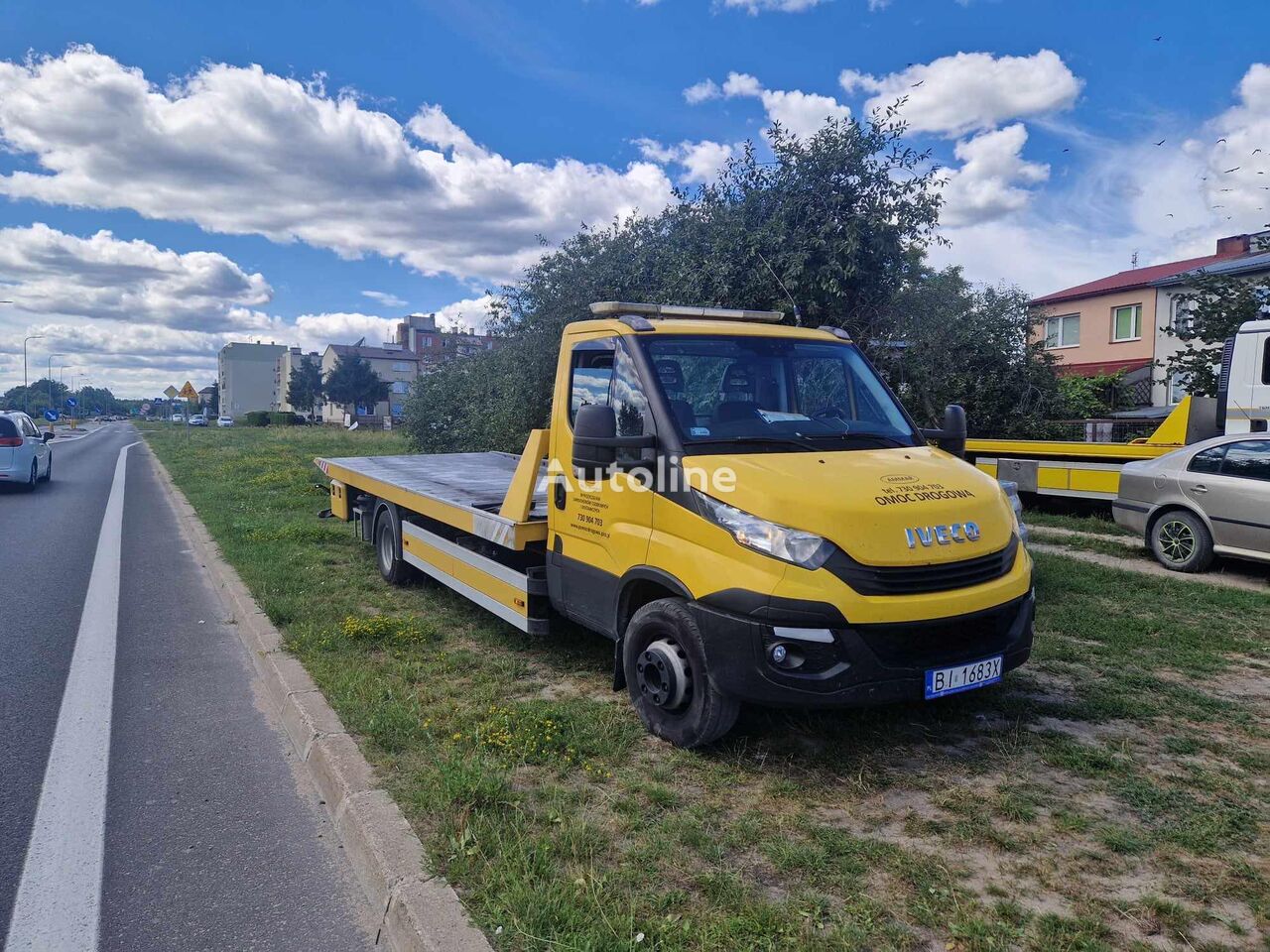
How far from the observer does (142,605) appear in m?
7.78

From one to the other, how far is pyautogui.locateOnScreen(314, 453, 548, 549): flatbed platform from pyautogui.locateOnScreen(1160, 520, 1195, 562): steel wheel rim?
6913mm

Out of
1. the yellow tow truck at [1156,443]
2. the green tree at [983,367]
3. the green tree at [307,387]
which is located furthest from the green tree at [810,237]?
the green tree at [307,387]

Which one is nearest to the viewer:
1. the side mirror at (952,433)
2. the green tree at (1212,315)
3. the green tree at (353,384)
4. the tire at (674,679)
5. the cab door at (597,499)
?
the tire at (674,679)

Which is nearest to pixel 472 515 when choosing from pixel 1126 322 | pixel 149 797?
pixel 149 797

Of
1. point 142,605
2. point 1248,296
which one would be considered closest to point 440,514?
point 142,605

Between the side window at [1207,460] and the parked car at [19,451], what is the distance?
64.2 feet

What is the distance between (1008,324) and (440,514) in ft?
53.5

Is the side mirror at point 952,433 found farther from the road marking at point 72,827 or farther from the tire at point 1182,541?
the tire at point 1182,541

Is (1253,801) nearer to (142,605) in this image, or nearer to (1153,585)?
(1153,585)

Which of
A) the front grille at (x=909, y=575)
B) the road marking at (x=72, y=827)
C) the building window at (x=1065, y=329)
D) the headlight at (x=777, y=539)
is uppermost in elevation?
the building window at (x=1065, y=329)

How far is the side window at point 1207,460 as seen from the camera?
880cm

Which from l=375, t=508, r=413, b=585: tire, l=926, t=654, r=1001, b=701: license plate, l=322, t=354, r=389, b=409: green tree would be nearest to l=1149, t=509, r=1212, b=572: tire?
l=926, t=654, r=1001, b=701: license plate

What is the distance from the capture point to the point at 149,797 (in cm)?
401

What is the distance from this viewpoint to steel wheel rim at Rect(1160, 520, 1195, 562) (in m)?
9.00
